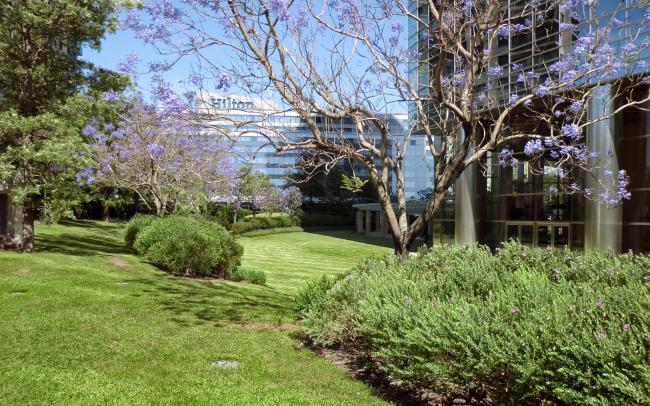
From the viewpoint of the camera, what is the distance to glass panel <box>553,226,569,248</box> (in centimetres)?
2431

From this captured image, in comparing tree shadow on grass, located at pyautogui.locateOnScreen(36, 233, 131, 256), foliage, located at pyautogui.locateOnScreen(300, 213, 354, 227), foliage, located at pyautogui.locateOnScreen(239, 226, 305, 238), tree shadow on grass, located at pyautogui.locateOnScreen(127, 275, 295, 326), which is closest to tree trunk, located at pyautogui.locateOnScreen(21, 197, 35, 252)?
tree shadow on grass, located at pyautogui.locateOnScreen(36, 233, 131, 256)

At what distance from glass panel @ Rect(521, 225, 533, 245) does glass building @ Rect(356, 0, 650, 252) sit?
0.17 ft

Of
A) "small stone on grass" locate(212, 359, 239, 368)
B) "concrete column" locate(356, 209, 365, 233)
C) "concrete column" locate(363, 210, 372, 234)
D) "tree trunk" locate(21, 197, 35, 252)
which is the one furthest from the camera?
"concrete column" locate(356, 209, 365, 233)

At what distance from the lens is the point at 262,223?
5894 cm

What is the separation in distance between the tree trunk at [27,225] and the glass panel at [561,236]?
21670mm

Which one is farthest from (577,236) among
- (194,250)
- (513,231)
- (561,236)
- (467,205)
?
(194,250)

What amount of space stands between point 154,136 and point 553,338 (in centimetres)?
2267

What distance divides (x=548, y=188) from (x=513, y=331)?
22979 mm

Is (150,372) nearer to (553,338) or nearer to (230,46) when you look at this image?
(553,338)

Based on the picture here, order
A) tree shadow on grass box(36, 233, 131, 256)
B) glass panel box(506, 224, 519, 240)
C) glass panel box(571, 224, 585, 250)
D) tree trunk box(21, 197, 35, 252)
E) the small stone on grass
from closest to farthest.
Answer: the small stone on grass → tree trunk box(21, 197, 35, 252) → tree shadow on grass box(36, 233, 131, 256) → glass panel box(571, 224, 585, 250) → glass panel box(506, 224, 519, 240)

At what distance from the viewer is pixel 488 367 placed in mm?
4609

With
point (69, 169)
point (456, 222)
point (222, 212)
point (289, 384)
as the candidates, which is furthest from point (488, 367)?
point (222, 212)

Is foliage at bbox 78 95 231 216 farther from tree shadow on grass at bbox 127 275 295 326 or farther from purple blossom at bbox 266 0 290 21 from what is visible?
purple blossom at bbox 266 0 290 21

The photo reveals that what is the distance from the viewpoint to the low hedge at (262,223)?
174 ft
